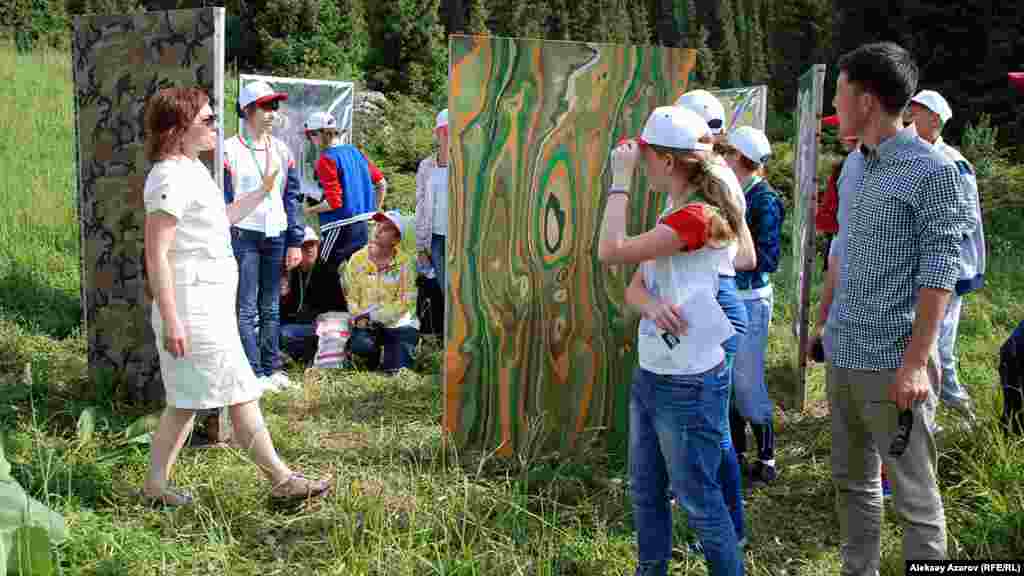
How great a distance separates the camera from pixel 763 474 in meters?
4.46

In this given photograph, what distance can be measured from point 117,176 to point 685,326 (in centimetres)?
357

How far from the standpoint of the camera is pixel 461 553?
3.32 meters

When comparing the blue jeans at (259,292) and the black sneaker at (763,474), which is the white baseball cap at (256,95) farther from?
the black sneaker at (763,474)

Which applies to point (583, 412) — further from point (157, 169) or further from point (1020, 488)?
point (157, 169)

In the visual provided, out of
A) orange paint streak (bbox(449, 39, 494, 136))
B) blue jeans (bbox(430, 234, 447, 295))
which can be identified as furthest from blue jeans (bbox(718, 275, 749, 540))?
blue jeans (bbox(430, 234, 447, 295))

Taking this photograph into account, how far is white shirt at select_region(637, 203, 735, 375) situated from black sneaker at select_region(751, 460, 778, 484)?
1748mm

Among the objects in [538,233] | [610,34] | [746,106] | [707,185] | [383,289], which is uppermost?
[610,34]

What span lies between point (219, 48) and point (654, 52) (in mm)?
2164

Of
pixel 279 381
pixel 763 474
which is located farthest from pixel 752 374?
pixel 279 381

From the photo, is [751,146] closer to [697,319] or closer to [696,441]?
[697,319]

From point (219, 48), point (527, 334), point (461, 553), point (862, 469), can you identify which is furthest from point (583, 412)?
point (219, 48)

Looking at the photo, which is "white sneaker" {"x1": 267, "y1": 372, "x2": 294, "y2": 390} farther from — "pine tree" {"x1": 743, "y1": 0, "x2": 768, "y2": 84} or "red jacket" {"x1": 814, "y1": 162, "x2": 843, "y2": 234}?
"pine tree" {"x1": 743, "y1": 0, "x2": 768, "y2": 84}

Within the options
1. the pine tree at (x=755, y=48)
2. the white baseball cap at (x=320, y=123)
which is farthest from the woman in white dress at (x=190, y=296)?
the pine tree at (x=755, y=48)

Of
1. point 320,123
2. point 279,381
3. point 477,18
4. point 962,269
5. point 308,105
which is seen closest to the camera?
point 962,269
